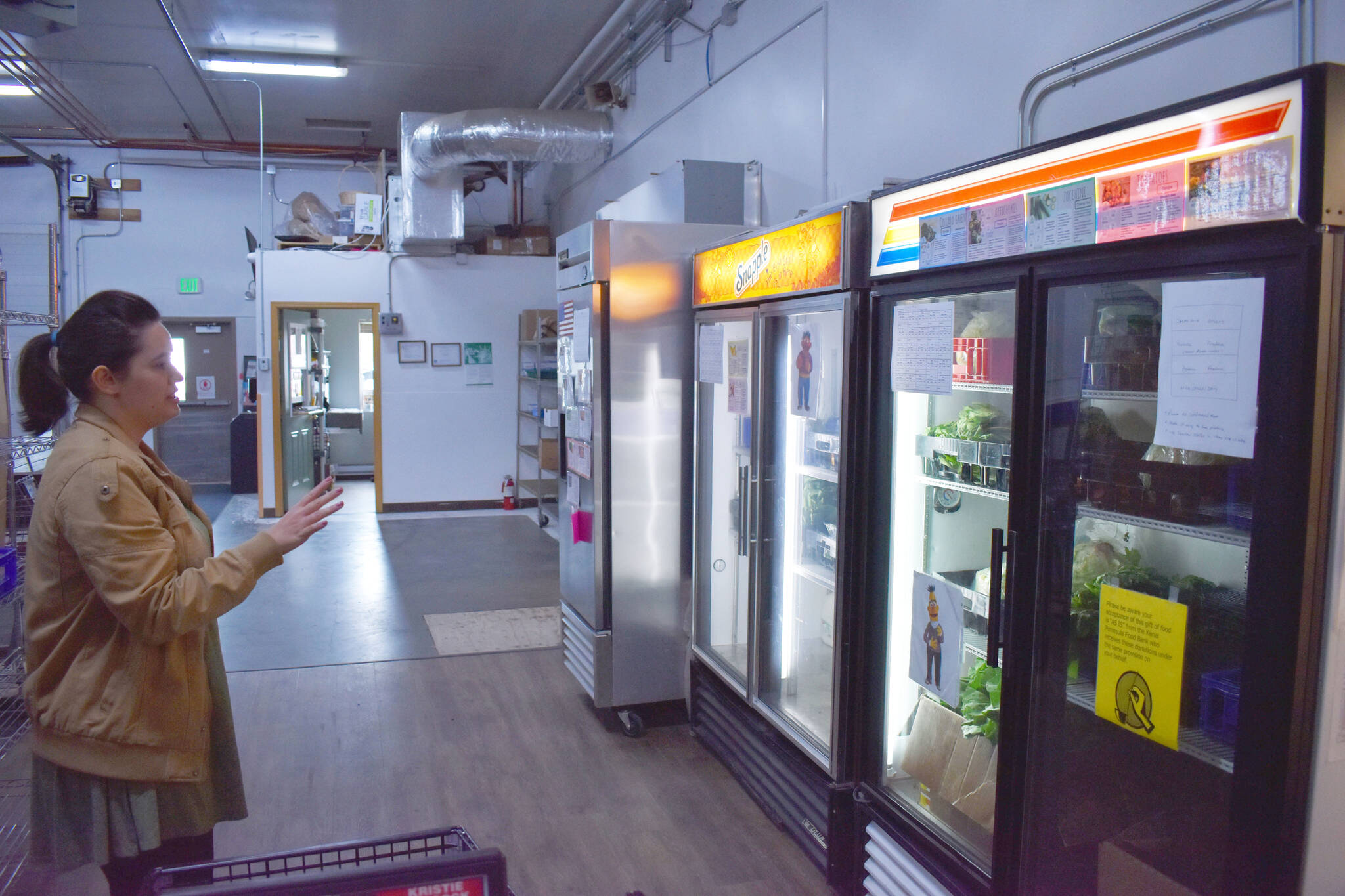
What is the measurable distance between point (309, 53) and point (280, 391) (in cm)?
302

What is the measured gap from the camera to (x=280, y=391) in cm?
891

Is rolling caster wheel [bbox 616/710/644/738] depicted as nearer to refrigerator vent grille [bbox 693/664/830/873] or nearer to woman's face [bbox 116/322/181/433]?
refrigerator vent grille [bbox 693/664/830/873]

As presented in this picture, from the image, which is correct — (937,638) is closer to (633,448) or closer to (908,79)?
(633,448)

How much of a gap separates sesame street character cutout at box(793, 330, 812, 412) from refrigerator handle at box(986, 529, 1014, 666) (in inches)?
39.6

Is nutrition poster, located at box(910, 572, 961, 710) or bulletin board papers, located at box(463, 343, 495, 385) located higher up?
bulletin board papers, located at box(463, 343, 495, 385)

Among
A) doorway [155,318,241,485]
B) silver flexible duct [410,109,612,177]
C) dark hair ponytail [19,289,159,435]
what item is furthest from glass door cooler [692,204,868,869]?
doorway [155,318,241,485]

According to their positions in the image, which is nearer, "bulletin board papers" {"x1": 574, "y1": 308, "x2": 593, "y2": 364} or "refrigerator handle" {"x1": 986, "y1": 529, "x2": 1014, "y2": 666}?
"refrigerator handle" {"x1": 986, "y1": 529, "x2": 1014, "y2": 666}

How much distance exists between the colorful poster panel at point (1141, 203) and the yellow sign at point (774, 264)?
96 cm

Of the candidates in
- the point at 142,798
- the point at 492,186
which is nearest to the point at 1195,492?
the point at 142,798

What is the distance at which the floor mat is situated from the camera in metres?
5.17

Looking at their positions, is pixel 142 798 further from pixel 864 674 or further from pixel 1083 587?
pixel 1083 587

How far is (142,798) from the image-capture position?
1.75 metres

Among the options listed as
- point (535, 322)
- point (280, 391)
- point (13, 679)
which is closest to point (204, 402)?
point (280, 391)

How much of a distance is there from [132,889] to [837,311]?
2207 mm
